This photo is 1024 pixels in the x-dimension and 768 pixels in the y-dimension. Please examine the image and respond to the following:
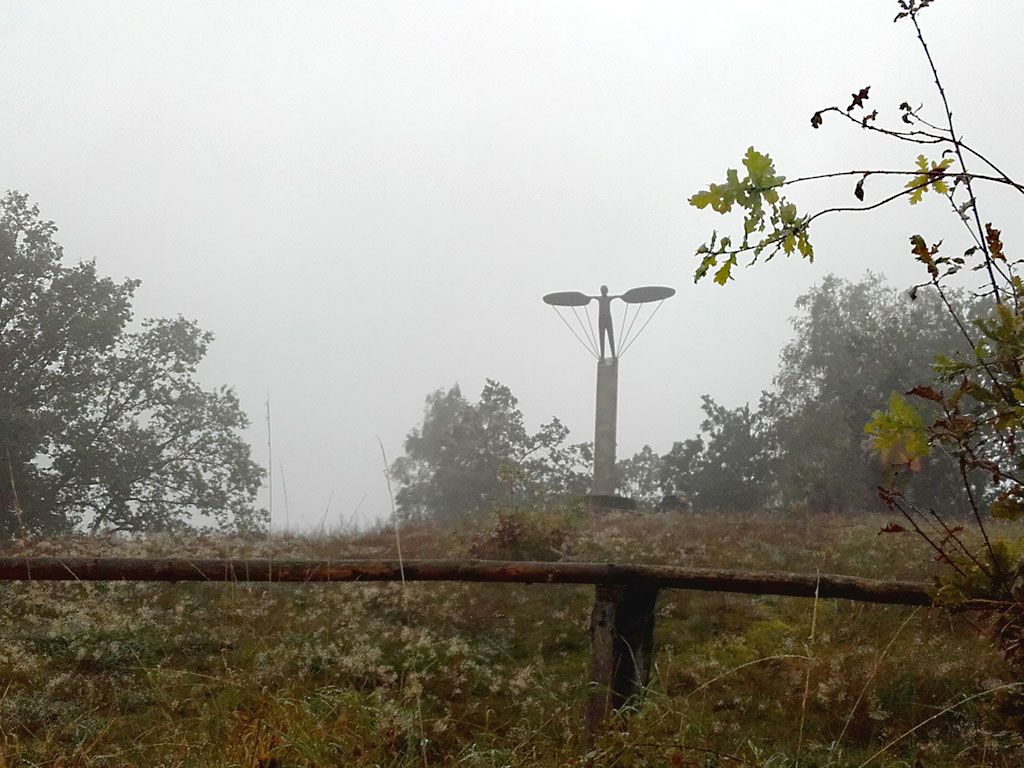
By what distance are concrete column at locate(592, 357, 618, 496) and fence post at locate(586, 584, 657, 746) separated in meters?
23.4

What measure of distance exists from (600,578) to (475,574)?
746mm

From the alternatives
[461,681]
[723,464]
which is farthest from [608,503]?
[461,681]

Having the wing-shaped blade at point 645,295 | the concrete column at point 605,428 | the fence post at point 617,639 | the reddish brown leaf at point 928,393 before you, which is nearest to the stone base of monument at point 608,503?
the concrete column at point 605,428

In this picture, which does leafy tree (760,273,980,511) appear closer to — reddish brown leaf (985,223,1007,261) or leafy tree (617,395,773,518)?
leafy tree (617,395,773,518)

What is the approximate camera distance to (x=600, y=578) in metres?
4.18

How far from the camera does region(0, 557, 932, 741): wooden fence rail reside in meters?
4.16

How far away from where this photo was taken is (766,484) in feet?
104

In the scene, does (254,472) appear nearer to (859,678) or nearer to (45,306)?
(45,306)

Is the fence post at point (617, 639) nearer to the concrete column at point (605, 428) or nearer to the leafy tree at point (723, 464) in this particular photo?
the concrete column at point (605, 428)

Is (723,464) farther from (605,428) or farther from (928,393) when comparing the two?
(928,393)

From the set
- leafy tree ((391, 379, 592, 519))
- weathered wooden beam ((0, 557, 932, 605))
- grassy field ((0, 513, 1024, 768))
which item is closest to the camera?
grassy field ((0, 513, 1024, 768))

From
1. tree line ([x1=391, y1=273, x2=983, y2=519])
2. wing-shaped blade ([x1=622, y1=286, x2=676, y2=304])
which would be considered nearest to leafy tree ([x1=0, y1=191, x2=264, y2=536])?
tree line ([x1=391, y1=273, x2=983, y2=519])

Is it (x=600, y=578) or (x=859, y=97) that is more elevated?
(x=859, y=97)

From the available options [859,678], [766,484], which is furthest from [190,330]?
[859,678]
